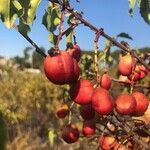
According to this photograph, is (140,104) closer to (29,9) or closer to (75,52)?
(75,52)

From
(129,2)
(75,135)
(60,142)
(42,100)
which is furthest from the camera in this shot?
(42,100)

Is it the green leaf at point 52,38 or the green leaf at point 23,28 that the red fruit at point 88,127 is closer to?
the green leaf at point 52,38

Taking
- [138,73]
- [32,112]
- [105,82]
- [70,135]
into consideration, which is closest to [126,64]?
[138,73]

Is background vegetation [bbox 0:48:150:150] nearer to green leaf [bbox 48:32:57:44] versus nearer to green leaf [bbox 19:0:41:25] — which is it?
green leaf [bbox 48:32:57:44]

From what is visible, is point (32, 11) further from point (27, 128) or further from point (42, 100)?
point (42, 100)

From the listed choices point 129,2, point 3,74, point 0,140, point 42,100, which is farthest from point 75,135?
point 3,74

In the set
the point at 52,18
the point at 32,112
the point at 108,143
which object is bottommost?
the point at 32,112
